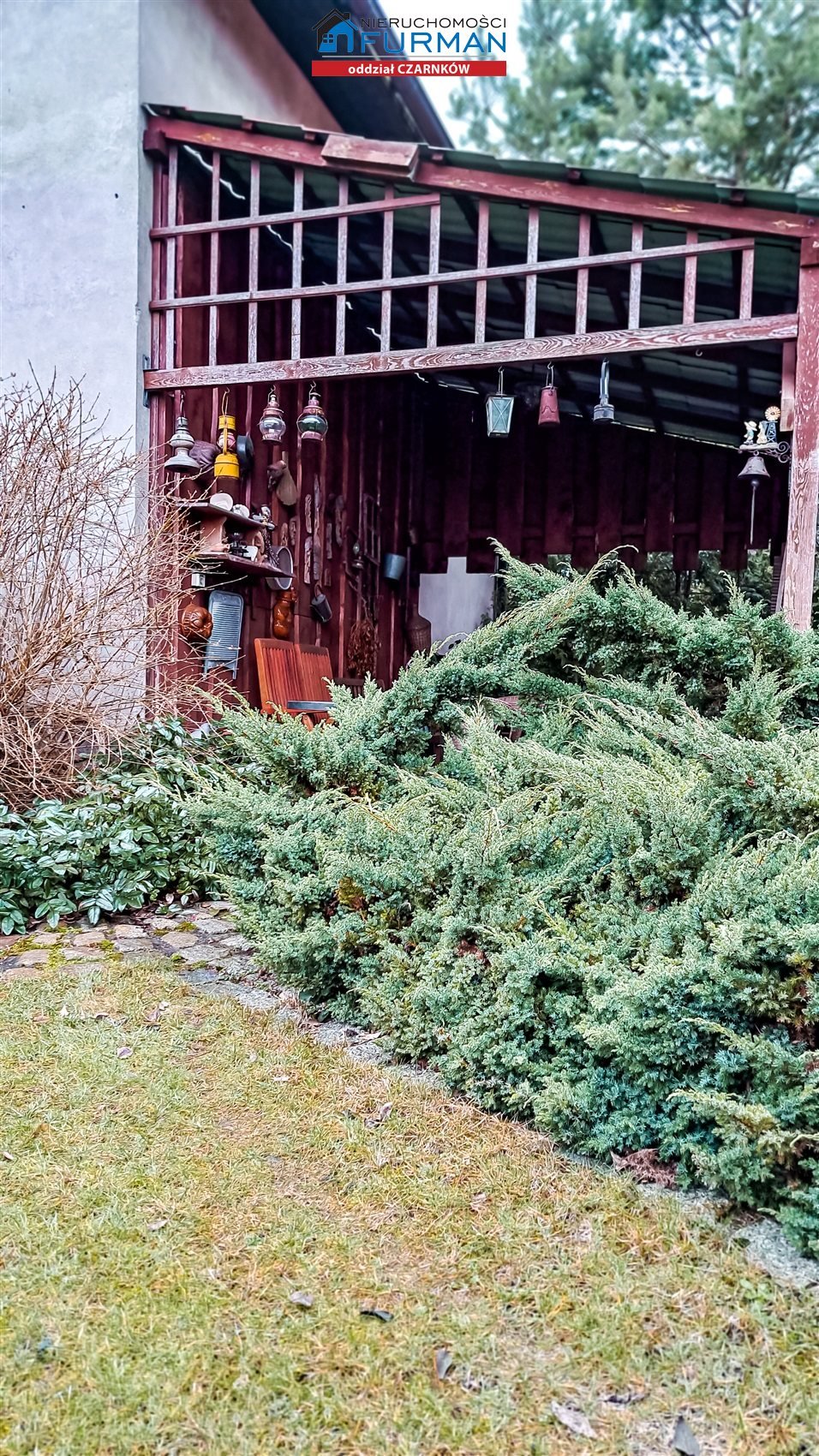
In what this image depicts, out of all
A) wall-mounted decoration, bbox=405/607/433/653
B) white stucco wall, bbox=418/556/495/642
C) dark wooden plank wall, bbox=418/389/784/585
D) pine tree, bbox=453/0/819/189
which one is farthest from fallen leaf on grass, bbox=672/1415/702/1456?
pine tree, bbox=453/0/819/189

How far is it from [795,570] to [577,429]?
544 cm

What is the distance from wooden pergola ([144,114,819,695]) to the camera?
4512 millimetres

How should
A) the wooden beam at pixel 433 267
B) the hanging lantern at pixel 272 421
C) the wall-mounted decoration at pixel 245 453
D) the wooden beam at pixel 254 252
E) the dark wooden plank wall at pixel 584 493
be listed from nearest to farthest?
1. the wooden beam at pixel 433 267
2. the wooden beam at pixel 254 252
3. the hanging lantern at pixel 272 421
4. the wall-mounted decoration at pixel 245 453
5. the dark wooden plank wall at pixel 584 493

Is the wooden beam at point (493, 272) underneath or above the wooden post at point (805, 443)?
above

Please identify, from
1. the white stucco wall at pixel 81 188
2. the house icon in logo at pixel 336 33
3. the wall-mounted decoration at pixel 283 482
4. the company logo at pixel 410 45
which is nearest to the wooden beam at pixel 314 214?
the white stucco wall at pixel 81 188

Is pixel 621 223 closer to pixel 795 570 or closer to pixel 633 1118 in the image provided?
pixel 795 570

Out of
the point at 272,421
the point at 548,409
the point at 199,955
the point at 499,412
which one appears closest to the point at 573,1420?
the point at 199,955

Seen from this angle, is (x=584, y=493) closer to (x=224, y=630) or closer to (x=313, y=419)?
(x=313, y=419)

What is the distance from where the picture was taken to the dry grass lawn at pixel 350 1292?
1.35 meters

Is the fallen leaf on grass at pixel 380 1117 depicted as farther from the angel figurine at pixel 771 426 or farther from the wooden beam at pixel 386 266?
the angel figurine at pixel 771 426

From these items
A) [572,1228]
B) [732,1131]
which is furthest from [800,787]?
[572,1228]

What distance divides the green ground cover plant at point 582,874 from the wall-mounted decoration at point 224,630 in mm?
2488

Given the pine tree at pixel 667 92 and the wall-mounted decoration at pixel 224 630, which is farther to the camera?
the pine tree at pixel 667 92

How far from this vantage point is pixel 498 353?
4.92 metres
